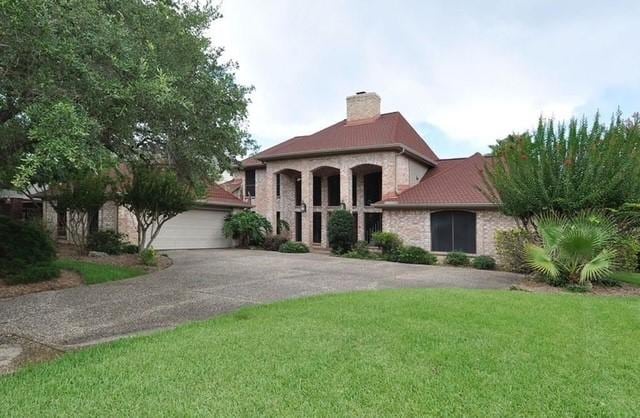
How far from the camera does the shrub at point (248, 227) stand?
23.4 m

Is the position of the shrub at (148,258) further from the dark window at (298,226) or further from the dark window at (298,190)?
the dark window at (298,190)

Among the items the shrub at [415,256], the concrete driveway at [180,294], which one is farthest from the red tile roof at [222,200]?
the shrub at [415,256]

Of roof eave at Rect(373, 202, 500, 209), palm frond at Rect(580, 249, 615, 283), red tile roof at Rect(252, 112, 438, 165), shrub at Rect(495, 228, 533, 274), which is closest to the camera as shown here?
palm frond at Rect(580, 249, 615, 283)

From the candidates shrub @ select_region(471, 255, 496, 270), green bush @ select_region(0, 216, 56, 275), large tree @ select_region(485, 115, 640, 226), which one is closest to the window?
shrub @ select_region(471, 255, 496, 270)

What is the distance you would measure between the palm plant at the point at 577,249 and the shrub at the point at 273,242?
14.1m

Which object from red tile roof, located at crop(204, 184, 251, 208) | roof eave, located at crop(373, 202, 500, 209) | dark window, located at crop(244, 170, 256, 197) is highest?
dark window, located at crop(244, 170, 256, 197)

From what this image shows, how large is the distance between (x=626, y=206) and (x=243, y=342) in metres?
10.6

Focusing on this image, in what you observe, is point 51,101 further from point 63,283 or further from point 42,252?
point 42,252

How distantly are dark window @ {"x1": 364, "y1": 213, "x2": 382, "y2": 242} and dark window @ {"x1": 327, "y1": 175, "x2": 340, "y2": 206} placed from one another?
2.68 metres

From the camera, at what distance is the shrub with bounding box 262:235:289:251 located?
2265 centimetres

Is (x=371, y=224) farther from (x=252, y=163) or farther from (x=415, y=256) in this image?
(x=252, y=163)

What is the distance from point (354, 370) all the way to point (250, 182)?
943 inches

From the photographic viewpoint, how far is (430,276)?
12945mm

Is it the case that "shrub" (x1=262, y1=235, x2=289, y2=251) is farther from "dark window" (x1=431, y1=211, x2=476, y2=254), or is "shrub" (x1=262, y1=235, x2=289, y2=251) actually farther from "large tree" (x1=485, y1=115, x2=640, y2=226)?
"large tree" (x1=485, y1=115, x2=640, y2=226)
